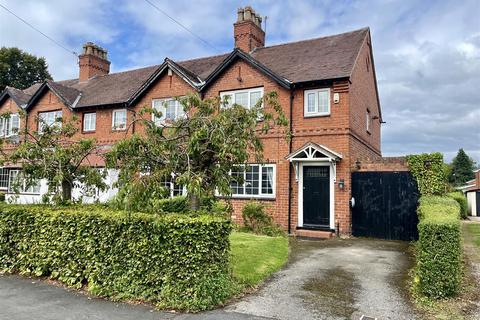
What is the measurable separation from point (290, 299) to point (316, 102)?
380 inches

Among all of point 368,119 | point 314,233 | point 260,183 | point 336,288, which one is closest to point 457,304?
point 336,288

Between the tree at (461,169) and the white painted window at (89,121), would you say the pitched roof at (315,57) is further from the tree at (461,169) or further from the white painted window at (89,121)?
the tree at (461,169)

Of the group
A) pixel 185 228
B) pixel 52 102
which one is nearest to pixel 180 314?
pixel 185 228

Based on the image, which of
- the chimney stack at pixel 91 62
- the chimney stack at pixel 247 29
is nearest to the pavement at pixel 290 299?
the chimney stack at pixel 247 29

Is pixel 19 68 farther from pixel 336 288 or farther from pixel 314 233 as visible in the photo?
pixel 336 288

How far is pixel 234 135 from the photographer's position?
24.5ft

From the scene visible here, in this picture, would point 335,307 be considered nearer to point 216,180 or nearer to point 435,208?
point 216,180

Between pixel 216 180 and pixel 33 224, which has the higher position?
pixel 216 180

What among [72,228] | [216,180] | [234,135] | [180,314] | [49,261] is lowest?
[180,314]

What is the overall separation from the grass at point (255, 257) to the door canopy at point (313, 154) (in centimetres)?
326

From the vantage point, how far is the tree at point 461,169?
74.1 m

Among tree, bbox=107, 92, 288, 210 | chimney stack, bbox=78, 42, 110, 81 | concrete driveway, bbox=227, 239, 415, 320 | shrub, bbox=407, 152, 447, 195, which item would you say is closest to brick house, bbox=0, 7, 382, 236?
shrub, bbox=407, 152, 447, 195

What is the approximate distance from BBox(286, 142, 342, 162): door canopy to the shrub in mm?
2659

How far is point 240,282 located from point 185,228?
1920 mm
